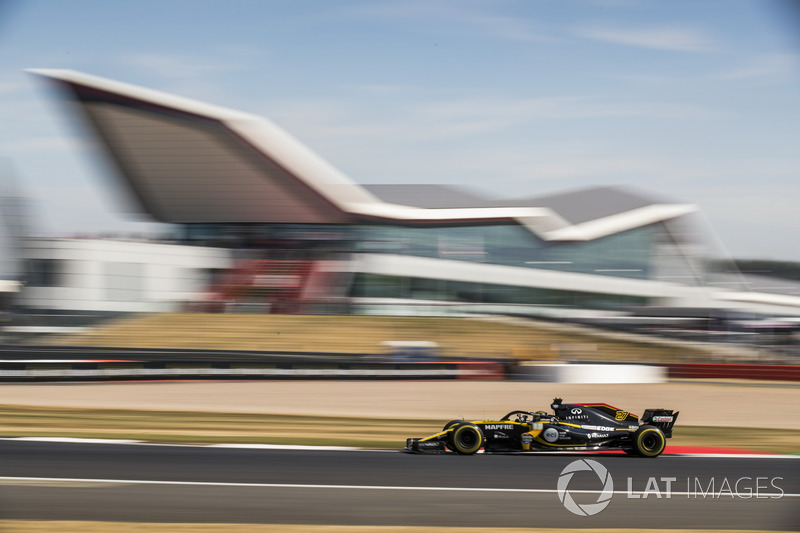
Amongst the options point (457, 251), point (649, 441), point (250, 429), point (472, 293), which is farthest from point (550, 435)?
point (457, 251)

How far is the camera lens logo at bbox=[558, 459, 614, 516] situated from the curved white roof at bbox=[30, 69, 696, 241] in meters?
42.4

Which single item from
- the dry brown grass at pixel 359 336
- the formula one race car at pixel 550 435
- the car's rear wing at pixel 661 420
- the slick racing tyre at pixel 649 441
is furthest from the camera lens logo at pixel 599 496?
the dry brown grass at pixel 359 336

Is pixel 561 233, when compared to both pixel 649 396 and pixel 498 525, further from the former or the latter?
pixel 498 525

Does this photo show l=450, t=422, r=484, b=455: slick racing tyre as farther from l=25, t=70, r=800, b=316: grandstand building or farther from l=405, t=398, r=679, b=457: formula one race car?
l=25, t=70, r=800, b=316: grandstand building

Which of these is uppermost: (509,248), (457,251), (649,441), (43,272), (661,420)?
(509,248)

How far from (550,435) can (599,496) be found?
2.07m

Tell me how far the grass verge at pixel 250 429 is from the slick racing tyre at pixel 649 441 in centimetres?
228

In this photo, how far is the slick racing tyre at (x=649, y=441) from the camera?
10898 millimetres

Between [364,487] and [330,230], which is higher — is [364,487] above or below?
below

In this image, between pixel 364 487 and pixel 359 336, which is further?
pixel 359 336

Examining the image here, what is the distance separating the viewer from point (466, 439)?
10.8m

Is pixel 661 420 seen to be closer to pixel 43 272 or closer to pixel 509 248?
pixel 43 272

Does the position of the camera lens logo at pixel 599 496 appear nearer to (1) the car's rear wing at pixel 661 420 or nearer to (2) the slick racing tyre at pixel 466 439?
(1) the car's rear wing at pixel 661 420

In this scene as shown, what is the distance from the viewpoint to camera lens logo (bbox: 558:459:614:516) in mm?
8094
